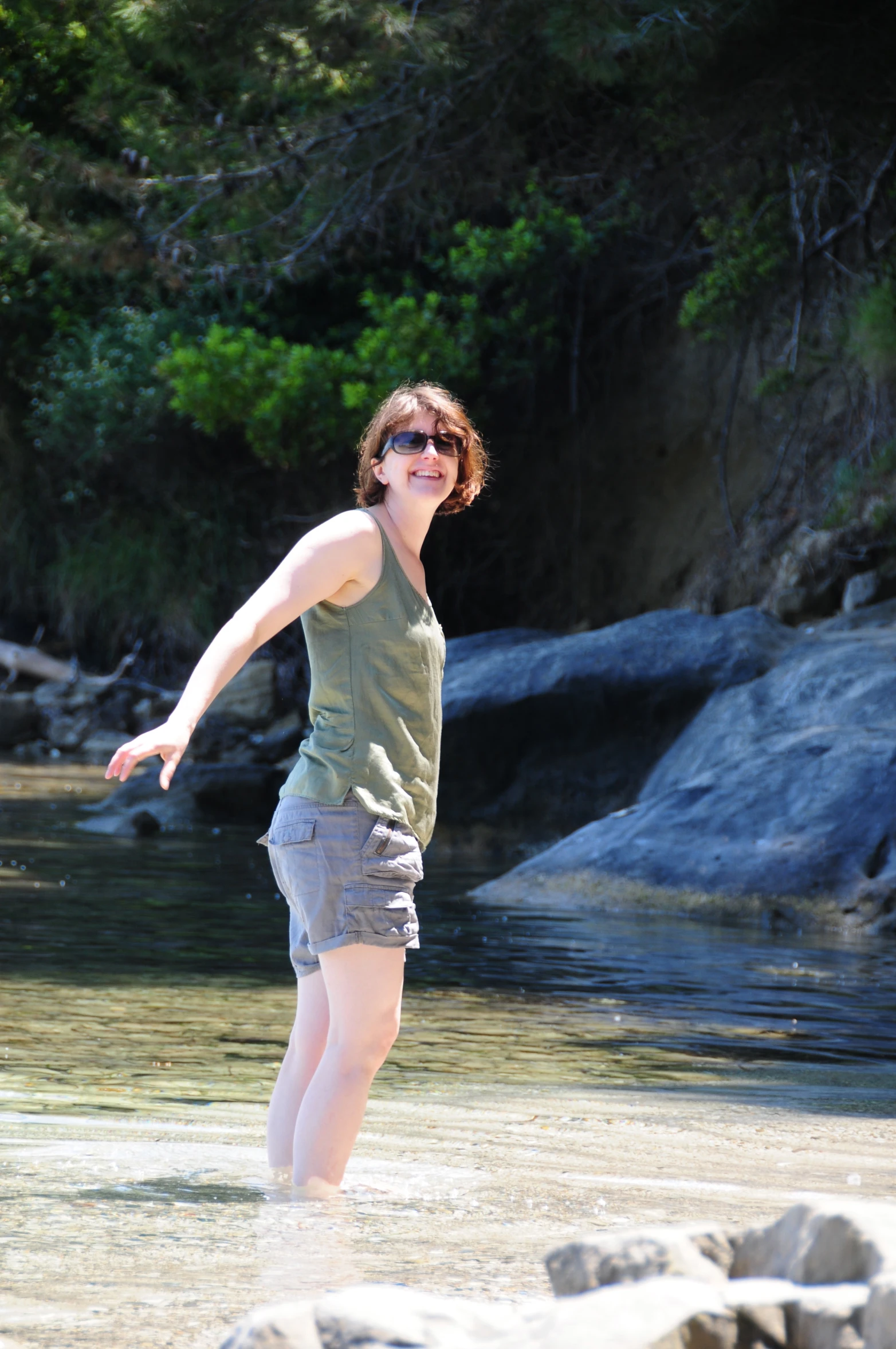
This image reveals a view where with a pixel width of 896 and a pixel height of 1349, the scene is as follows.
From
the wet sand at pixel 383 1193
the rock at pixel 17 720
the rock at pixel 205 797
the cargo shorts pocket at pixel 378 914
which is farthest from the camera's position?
the rock at pixel 17 720

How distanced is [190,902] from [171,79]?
39.7ft

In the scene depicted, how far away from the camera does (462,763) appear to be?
1137 cm

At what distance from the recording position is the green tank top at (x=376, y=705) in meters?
3.20

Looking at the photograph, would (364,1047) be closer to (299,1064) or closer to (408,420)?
(299,1064)

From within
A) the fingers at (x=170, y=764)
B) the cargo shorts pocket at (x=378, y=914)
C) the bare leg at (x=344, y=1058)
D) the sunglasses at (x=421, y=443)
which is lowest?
the bare leg at (x=344, y=1058)

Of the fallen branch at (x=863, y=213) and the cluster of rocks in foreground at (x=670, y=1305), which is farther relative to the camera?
the fallen branch at (x=863, y=213)

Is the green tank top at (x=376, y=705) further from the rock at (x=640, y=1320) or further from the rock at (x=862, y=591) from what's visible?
the rock at (x=862, y=591)

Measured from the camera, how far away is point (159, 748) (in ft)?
9.52

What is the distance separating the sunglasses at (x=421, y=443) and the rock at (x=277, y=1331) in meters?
1.98

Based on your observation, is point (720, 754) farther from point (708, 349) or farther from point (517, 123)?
point (708, 349)

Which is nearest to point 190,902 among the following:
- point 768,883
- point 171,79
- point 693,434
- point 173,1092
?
point 768,883

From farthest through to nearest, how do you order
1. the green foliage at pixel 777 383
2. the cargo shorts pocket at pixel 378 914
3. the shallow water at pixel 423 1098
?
the green foliage at pixel 777 383 → the cargo shorts pocket at pixel 378 914 → the shallow water at pixel 423 1098

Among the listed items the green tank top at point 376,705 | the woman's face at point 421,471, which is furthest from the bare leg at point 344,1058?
the woman's face at point 421,471

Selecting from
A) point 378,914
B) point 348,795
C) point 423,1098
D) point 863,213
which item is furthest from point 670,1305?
point 863,213
